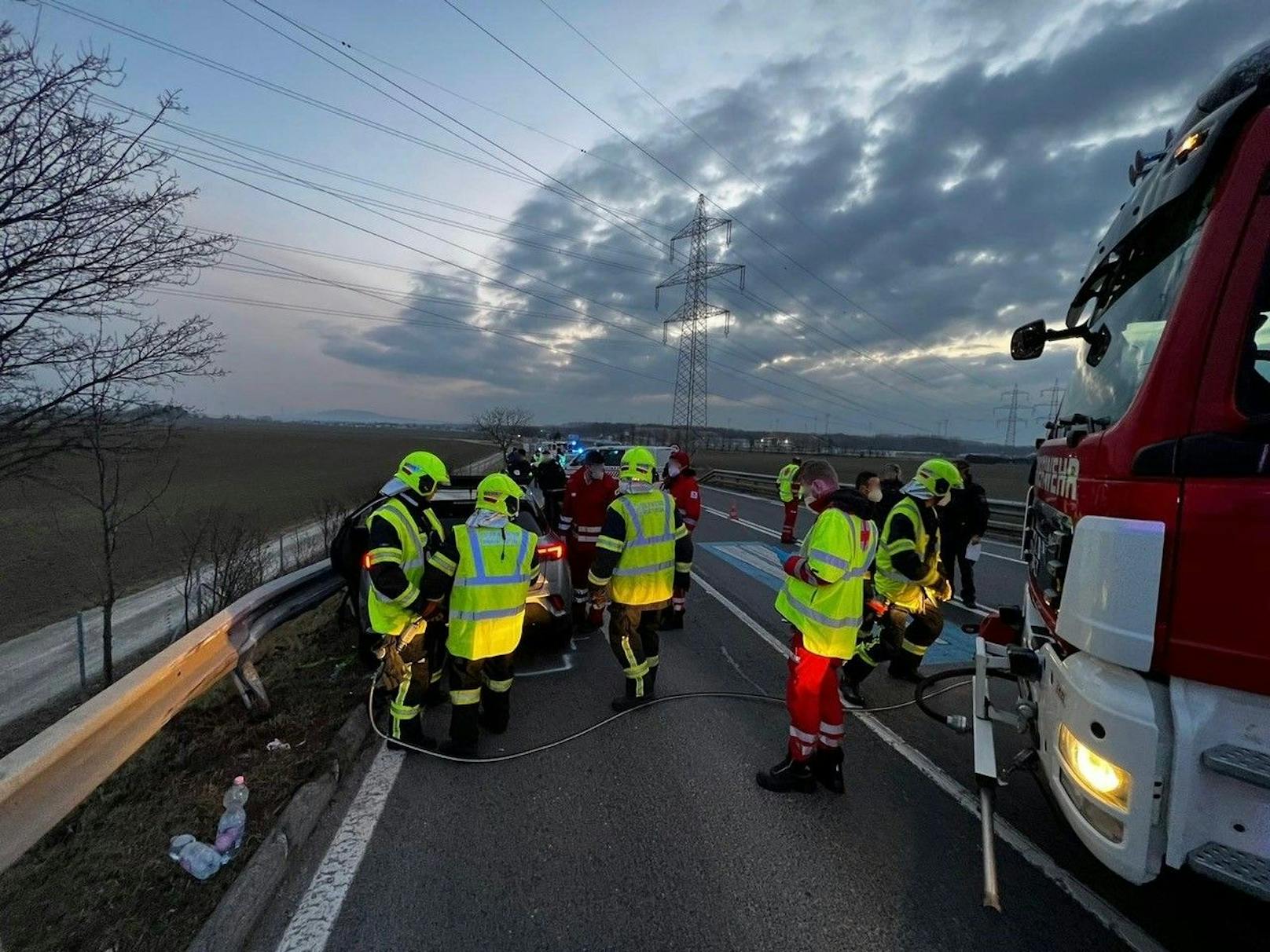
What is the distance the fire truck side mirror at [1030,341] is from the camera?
3.03 meters

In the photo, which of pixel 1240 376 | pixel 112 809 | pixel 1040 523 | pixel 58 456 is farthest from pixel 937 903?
pixel 58 456

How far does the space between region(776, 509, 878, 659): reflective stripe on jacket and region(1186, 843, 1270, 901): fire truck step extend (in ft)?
5.49

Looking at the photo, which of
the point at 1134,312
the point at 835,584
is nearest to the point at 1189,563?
the point at 1134,312

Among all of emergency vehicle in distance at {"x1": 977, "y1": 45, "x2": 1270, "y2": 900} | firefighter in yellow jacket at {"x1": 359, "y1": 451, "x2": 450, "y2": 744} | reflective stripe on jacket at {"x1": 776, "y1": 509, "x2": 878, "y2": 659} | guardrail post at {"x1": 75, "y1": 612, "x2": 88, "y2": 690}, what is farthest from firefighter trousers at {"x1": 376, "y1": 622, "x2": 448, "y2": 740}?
guardrail post at {"x1": 75, "y1": 612, "x2": 88, "y2": 690}

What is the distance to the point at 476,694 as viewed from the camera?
3.68 meters

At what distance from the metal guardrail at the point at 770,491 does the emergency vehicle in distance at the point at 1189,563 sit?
9.86 meters

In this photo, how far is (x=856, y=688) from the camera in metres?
4.64

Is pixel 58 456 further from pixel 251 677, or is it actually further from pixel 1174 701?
pixel 1174 701

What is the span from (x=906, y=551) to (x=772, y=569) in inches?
201

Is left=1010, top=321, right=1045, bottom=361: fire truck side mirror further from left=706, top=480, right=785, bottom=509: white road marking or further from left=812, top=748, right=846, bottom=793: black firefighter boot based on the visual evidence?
left=706, top=480, right=785, bottom=509: white road marking

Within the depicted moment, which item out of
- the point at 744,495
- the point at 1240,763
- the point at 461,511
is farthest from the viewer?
the point at 744,495

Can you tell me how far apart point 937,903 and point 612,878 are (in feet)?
4.69

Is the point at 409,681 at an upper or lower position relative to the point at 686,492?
lower

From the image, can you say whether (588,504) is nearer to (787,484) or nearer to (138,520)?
(787,484)
